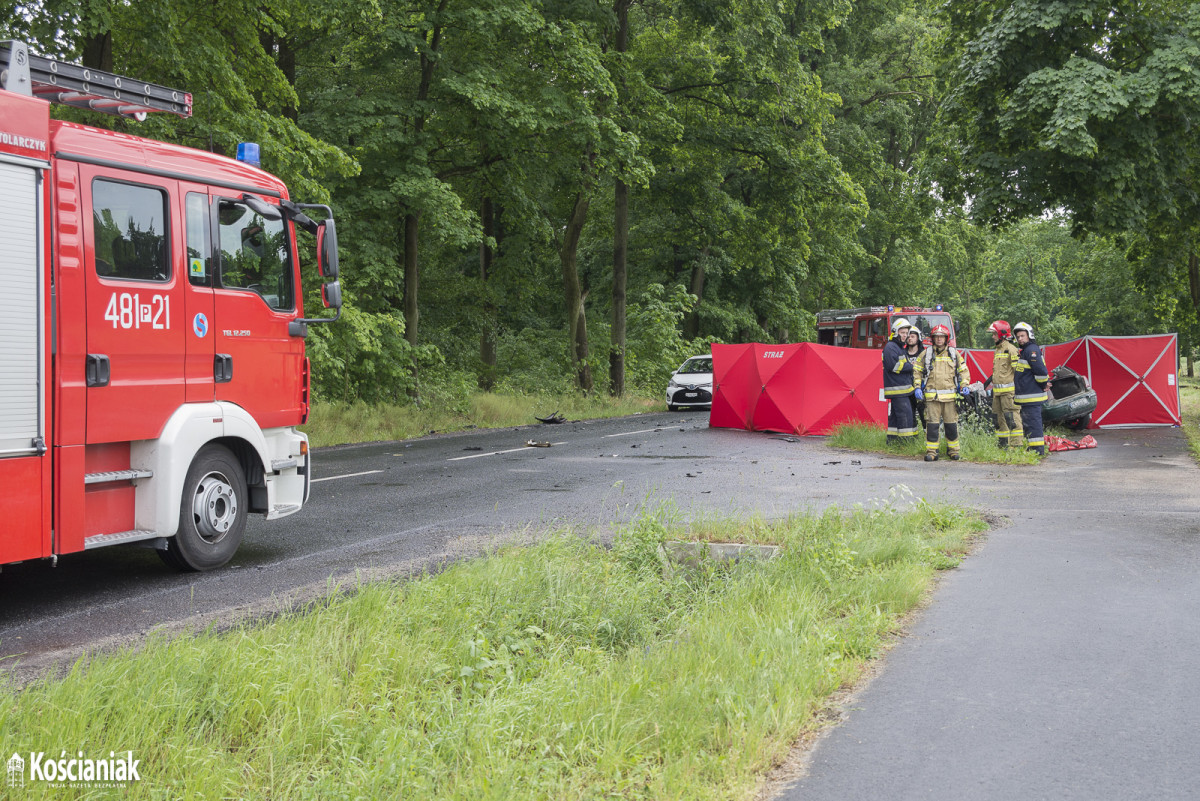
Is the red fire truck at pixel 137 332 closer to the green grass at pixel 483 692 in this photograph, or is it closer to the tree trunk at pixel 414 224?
the green grass at pixel 483 692

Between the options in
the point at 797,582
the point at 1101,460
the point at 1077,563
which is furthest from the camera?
the point at 1101,460

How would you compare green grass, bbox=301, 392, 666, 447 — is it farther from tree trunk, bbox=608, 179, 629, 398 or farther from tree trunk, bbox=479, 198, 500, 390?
tree trunk, bbox=479, 198, 500, 390

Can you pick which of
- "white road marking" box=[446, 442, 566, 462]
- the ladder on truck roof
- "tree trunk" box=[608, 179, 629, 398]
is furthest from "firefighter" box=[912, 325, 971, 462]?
"tree trunk" box=[608, 179, 629, 398]

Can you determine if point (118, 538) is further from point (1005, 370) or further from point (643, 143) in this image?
point (643, 143)

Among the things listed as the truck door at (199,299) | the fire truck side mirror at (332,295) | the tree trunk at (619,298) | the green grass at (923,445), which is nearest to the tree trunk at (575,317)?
the tree trunk at (619,298)

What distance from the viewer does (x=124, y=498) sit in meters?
6.63

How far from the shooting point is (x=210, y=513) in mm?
7230

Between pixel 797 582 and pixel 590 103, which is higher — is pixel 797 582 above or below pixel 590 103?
below

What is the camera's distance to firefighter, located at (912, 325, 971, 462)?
1477 cm

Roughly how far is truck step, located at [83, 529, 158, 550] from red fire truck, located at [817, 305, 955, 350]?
23.9 m

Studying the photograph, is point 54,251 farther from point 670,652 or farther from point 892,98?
point 892,98

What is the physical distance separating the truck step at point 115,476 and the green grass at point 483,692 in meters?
1.76

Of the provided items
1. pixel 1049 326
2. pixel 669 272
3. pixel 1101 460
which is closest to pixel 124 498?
pixel 1101 460

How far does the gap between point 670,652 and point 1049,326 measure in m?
90.7
